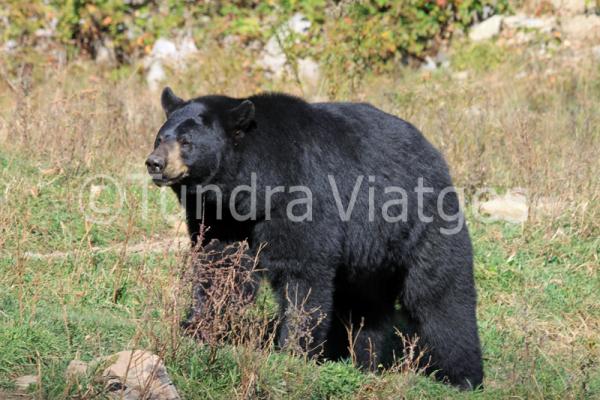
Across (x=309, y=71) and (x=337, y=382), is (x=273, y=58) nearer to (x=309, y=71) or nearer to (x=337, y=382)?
(x=309, y=71)

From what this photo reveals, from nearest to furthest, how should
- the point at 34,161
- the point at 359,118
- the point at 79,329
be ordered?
1. the point at 79,329
2. the point at 359,118
3. the point at 34,161

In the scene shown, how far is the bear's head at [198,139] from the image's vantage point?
18.0 feet

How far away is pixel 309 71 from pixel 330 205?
6880 mm

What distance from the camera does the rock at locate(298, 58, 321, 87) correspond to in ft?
38.3

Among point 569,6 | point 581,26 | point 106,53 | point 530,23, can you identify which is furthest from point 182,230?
point 569,6

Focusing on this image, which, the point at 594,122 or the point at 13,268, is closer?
the point at 13,268

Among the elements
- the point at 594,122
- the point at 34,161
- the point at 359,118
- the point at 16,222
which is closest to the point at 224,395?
the point at 359,118

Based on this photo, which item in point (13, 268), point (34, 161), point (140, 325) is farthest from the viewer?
point (34, 161)

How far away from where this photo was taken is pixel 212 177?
5.59m

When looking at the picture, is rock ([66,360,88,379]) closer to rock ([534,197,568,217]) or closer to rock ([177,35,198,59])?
rock ([534,197,568,217])

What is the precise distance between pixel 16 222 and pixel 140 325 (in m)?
2.77

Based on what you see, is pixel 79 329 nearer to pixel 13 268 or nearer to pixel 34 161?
pixel 13 268

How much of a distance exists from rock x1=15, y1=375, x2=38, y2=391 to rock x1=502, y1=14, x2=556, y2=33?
964 cm

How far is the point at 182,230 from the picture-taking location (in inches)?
305
